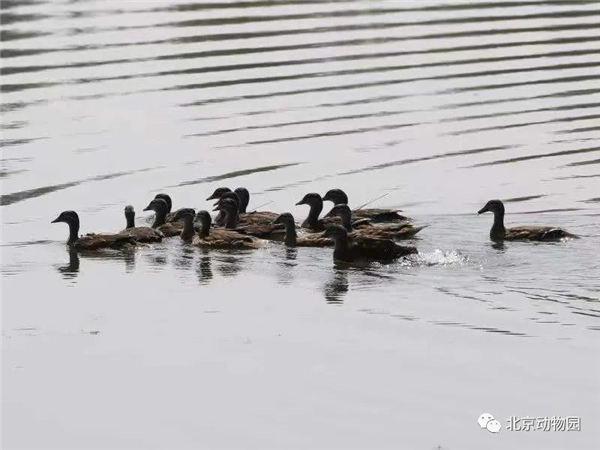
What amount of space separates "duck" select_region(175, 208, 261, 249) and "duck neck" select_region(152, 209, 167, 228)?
472mm

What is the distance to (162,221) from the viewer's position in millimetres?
17641

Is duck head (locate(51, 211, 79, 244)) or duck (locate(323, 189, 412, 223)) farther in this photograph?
duck (locate(323, 189, 412, 223))

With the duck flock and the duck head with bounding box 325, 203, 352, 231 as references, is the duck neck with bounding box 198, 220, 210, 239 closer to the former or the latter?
the duck flock

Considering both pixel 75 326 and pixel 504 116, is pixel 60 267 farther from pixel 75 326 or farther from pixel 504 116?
pixel 504 116

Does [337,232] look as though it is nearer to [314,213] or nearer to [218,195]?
[314,213]

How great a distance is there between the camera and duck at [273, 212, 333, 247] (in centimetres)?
1638

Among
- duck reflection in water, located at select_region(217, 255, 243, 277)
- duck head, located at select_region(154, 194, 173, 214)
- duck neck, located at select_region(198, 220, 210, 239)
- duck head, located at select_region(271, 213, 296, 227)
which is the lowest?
duck reflection in water, located at select_region(217, 255, 243, 277)

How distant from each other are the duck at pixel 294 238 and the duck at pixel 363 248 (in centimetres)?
61

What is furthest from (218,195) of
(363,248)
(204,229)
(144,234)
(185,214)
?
(363,248)

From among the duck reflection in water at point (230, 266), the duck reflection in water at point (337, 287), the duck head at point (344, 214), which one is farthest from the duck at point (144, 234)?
the duck reflection in water at point (337, 287)

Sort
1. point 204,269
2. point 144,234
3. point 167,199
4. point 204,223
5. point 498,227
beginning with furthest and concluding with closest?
point 167,199, point 204,223, point 144,234, point 498,227, point 204,269

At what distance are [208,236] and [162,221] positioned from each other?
1.13 metres

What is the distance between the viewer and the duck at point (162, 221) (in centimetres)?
1727

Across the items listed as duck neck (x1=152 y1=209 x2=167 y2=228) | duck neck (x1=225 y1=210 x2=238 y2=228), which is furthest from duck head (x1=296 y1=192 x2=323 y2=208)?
duck neck (x1=152 y1=209 x2=167 y2=228)
